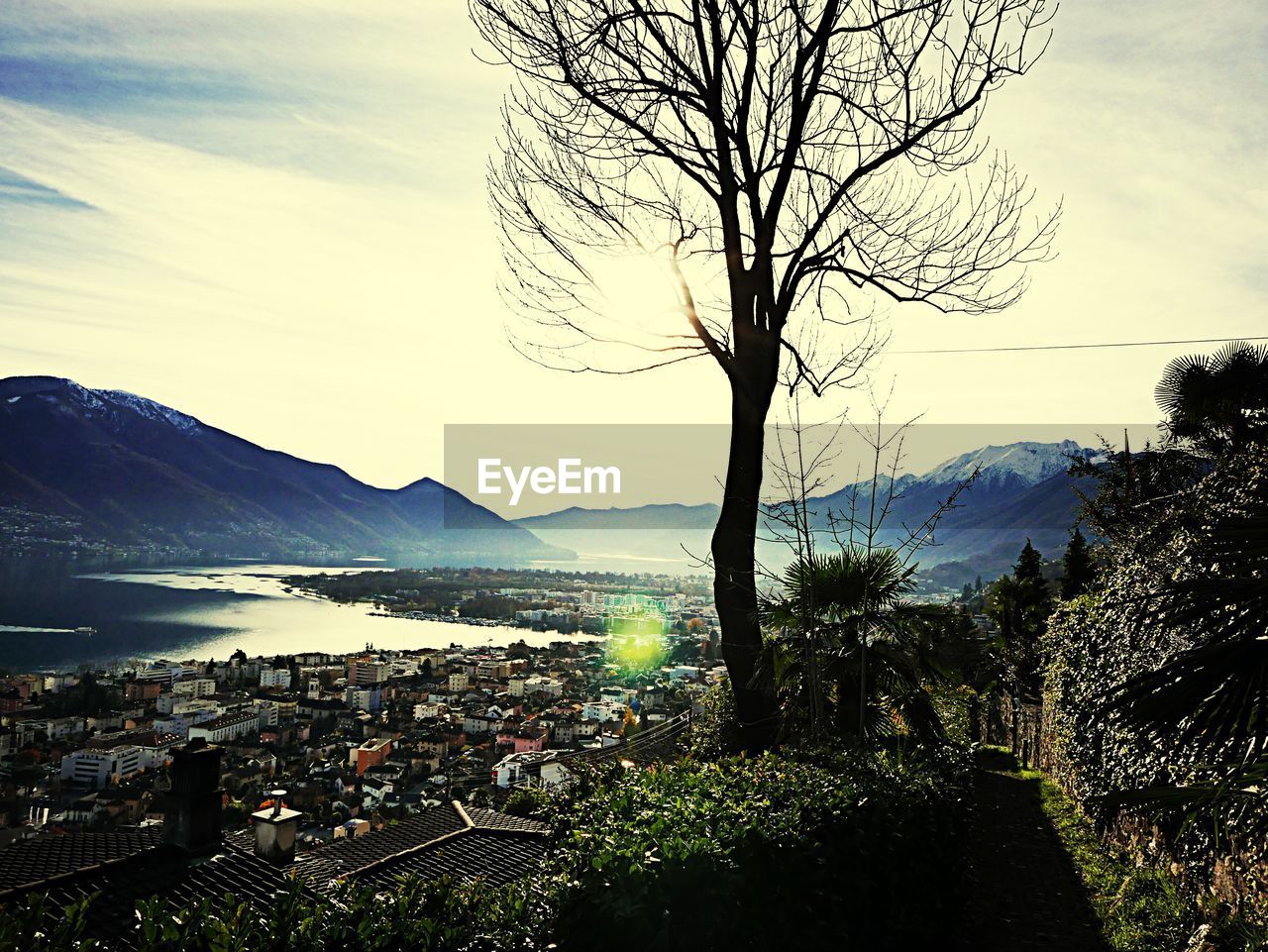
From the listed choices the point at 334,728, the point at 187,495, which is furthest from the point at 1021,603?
the point at 187,495

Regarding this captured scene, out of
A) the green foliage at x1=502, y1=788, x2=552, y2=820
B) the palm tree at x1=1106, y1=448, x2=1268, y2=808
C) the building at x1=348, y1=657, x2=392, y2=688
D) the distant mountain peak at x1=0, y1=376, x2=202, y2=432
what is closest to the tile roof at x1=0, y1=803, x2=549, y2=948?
the green foliage at x1=502, y1=788, x2=552, y2=820

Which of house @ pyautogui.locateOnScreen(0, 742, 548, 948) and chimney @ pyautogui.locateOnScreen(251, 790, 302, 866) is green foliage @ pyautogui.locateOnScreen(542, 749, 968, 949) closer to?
house @ pyautogui.locateOnScreen(0, 742, 548, 948)

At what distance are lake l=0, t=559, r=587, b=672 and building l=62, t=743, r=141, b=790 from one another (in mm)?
9950

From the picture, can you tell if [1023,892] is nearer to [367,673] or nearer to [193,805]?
[193,805]

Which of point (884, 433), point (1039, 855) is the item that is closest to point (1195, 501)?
point (884, 433)

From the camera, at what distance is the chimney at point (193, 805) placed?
18.5 ft

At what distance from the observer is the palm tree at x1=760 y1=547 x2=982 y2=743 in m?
7.47

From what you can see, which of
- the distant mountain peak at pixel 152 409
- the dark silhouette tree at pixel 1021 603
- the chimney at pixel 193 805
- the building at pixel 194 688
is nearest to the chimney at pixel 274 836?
the chimney at pixel 193 805

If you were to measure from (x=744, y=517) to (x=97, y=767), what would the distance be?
28.5 ft

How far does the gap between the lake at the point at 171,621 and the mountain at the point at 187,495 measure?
11.7ft

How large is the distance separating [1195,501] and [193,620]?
34297 mm

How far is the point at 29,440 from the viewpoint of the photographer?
41625 millimetres

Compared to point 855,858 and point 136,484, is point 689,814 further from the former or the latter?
point 136,484

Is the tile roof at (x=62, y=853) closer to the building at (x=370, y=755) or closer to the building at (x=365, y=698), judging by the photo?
the building at (x=370, y=755)
